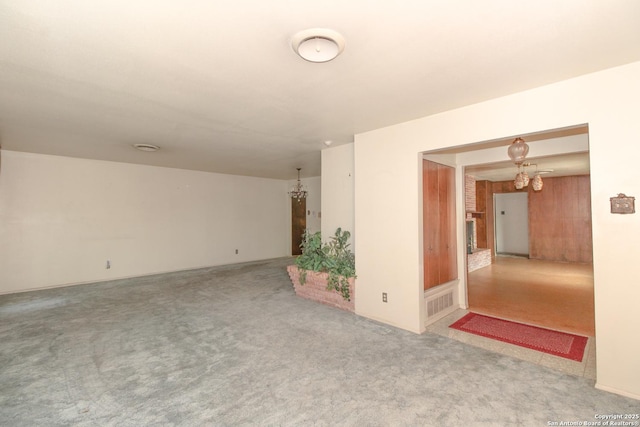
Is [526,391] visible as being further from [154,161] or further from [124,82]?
[154,161]

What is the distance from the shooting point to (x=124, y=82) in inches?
96.6

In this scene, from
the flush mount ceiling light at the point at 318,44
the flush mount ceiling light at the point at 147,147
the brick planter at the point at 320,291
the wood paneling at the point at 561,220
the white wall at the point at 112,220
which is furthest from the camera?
the wood paneling at the point at 561,220

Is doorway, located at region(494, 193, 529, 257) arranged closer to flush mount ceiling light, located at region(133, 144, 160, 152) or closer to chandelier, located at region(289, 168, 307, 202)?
chandelier, located at region(289, 168, 307, 202)

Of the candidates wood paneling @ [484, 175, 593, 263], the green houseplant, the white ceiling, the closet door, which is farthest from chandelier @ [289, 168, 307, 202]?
wood paneling @ [484, 175, 593, 263]

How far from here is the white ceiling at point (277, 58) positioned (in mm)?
1584

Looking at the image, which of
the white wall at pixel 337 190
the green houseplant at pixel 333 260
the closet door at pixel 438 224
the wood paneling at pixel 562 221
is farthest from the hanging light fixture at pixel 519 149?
the wood paneling at pixel 562 221

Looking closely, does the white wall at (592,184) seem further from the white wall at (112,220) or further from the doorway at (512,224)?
the doorway at (512,224)

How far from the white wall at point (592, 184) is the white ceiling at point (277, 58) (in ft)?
0.55

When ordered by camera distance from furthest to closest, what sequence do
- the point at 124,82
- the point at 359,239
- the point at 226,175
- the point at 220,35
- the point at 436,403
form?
the point at 226,175 < the point at 359,239 < the point at 124,82 < the point at 436,403 < the point at 220,35

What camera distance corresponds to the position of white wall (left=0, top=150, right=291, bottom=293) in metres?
5.24

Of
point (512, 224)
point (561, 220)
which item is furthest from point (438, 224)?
point (512, 224)

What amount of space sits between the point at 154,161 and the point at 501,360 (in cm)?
680

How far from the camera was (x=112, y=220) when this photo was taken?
6172 mm

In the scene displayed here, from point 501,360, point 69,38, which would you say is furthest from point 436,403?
point 69,38
